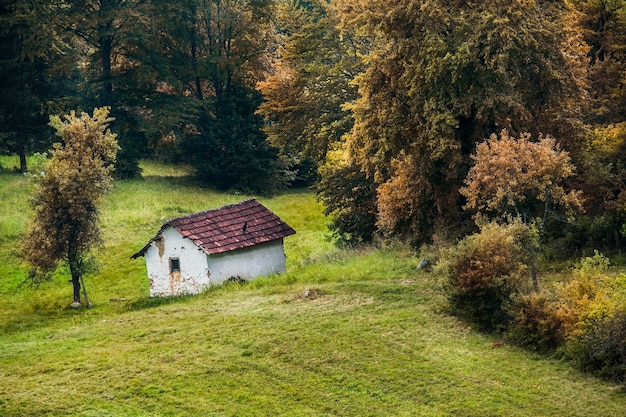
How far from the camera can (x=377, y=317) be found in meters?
23.9

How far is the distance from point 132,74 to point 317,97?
16602 millimetres

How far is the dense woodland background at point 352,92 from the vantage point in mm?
26328

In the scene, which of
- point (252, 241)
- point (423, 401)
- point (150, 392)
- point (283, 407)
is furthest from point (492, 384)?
point (252, 241)

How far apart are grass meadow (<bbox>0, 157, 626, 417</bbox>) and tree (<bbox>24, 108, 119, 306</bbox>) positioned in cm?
143

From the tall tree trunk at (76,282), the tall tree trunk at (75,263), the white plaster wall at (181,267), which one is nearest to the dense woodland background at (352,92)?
the white plaster wall at (181,267)

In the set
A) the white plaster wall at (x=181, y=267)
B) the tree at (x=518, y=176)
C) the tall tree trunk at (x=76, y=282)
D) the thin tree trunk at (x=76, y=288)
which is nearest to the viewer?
the tree at (x=518, y=176)

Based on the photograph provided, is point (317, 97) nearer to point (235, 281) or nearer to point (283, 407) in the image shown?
point (235, 281)

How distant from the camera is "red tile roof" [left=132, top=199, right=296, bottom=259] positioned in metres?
31.5

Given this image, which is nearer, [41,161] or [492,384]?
[492,384]

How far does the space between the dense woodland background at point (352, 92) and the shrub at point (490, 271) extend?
2971 millimetres

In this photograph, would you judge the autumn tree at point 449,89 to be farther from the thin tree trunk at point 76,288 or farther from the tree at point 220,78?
the tree at point 220,78

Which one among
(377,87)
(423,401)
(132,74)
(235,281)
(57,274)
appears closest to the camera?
(423,401)

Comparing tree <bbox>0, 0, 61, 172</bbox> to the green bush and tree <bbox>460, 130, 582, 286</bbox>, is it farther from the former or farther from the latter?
→ the green bush

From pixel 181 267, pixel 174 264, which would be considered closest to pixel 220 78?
pixel 174 264
